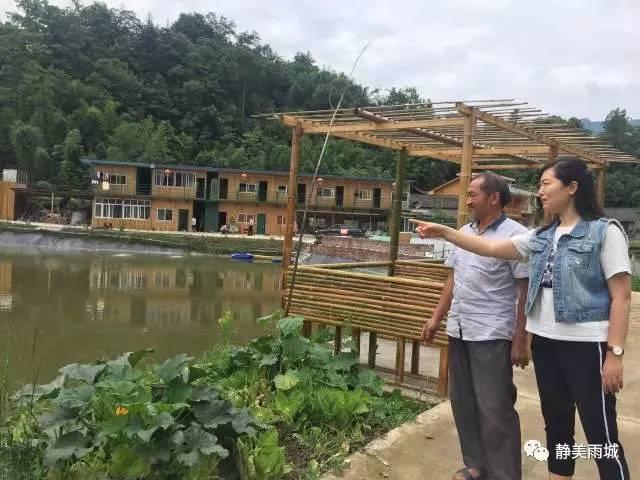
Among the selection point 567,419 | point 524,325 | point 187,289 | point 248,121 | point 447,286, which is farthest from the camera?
point 248,121

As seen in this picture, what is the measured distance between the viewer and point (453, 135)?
5758 millimetres

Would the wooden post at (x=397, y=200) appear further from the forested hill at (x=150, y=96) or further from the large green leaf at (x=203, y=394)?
the forested hill at (x=150, y=96)

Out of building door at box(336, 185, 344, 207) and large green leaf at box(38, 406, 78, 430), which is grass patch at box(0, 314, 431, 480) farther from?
building door at box(336, 185, 344, 207)

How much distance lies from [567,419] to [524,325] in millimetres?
362

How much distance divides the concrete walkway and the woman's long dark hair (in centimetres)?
124

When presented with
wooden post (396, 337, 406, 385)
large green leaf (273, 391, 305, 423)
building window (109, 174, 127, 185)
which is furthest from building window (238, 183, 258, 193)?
large green leaf (273, 391, 305, 423)

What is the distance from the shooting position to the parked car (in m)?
30.6

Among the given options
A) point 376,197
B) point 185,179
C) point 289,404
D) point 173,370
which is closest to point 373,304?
point 289,404

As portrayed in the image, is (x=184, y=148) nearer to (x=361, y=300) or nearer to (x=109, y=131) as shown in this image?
(x=109, y=131)

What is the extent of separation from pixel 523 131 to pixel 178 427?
3.99 metres

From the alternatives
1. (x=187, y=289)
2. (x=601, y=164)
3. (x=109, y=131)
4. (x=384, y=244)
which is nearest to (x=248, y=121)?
(x=109, y=131)

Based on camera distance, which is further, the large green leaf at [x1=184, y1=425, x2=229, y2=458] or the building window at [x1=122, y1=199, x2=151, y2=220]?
the building window at [x1=122, y1=199, x2=151, y2=220]

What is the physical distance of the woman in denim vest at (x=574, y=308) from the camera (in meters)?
1.85

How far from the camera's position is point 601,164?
259 inches
